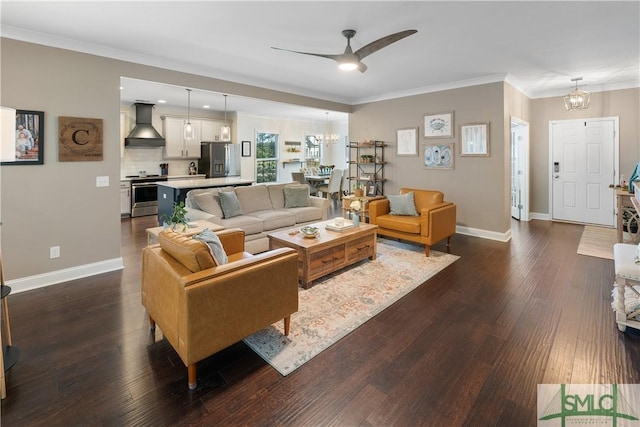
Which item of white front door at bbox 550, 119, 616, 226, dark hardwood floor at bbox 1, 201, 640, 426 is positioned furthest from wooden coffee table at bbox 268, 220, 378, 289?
white front door at bbox 550, 119, 616, 226

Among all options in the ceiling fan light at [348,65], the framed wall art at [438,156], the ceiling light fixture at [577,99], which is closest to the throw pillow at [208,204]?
the ceiling fan light at [348,65]

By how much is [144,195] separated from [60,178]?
410 centimetres

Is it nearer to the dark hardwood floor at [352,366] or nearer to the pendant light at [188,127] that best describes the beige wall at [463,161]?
the dark hardwood floor at [352,366]

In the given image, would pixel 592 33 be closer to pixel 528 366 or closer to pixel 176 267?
pixel 528 366

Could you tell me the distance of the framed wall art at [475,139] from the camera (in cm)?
531

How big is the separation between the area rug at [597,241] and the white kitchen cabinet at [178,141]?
27.1 feet

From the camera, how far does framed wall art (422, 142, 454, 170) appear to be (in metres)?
5.81

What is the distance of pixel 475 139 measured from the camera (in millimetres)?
→ 5441

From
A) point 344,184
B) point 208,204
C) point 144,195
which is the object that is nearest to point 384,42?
point 208,204

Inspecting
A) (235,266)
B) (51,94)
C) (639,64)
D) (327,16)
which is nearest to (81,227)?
(51,94)

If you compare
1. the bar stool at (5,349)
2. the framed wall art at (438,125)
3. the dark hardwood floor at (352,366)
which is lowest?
the dark hardwood floor at (352,366)

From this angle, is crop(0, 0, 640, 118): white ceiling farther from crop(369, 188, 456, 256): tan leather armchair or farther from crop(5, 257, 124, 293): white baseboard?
crop(5, 257, 124, 293): white baseboard

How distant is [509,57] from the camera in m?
4.21

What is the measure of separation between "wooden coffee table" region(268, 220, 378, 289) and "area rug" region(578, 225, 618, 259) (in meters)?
3.19
